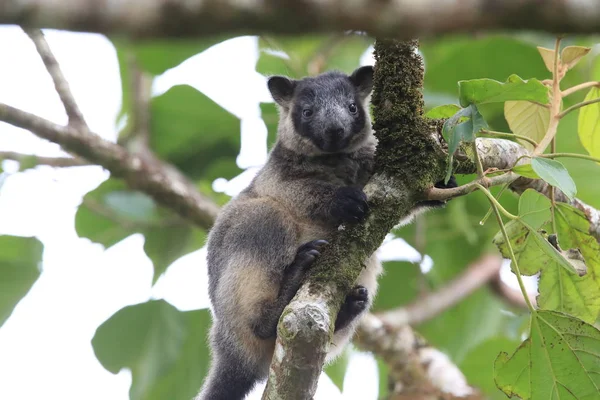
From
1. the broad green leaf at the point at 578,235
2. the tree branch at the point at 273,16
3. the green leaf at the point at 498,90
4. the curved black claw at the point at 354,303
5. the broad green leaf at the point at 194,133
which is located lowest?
the tree branch at the point at 273,16

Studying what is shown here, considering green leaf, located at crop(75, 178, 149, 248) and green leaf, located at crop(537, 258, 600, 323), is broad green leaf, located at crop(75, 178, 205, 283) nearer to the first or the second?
green leaf, located at crop(75, 178, 149, 248)

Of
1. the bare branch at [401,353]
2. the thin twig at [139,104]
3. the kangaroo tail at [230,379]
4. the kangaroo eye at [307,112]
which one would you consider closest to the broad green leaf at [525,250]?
the kangaroo tail at [230,379]

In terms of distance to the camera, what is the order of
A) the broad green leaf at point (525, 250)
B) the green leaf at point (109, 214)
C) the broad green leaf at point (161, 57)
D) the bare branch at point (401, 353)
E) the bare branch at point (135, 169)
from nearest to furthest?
the broad green leaf at point (525, 250)
the bare branch at point (135, 169)
the bare branch at point (401, 353)
the broad green leaf at point (161, 57)
the green leaf at point (109, 214)

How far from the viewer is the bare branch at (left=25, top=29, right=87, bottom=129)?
6094mm

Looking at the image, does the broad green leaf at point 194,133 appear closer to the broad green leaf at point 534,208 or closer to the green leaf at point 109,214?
the green leaf at point 109,214

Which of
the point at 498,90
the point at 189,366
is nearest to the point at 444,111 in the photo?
Answer: the point at 498,90

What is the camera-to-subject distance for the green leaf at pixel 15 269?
6.44 metres

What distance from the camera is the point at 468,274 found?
798cm

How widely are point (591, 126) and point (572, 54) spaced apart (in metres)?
Answer: 0.50

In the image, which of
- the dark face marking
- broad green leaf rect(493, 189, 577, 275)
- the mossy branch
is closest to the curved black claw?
the mossy branch

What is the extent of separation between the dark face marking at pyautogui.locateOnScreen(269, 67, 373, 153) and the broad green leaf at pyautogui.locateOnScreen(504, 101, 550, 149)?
4.72 feet

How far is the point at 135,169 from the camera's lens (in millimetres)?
6645

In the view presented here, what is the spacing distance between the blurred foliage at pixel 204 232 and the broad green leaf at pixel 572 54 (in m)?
1.91

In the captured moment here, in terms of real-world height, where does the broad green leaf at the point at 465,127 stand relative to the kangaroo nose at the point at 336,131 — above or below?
below
